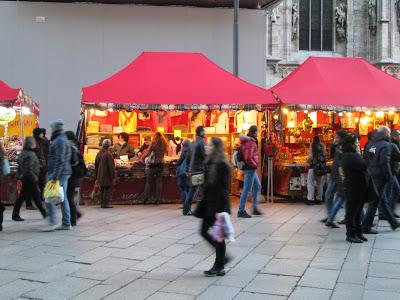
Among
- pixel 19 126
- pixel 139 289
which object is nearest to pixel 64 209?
pixel 139 289

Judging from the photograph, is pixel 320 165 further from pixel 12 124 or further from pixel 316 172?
pixel 12 124

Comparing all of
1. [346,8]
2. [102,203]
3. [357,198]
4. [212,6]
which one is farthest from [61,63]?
[346,8]

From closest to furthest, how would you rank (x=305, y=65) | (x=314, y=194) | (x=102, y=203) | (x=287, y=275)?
(x=287, y=275) < (x=102, y=203) < (x=314, y=194) < (x=305, y=65)

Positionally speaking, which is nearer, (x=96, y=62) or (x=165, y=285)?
(x=165, y=285)

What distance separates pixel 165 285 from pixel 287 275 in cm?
141

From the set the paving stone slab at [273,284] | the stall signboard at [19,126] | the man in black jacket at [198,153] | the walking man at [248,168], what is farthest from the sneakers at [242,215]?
the stall signboard at [19,126]

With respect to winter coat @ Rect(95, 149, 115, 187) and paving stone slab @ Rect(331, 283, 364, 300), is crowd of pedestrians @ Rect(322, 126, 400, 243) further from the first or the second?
winter coat @ Rect(95, 149, 115, 187)

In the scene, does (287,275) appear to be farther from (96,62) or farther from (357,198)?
(96,62)

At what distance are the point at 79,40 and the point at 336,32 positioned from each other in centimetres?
1632

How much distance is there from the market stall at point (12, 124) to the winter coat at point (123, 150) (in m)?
2.29

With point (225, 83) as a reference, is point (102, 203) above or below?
below

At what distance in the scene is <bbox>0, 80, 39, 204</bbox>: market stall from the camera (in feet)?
39.6

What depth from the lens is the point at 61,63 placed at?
16.3 meters

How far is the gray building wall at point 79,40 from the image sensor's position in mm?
16094
